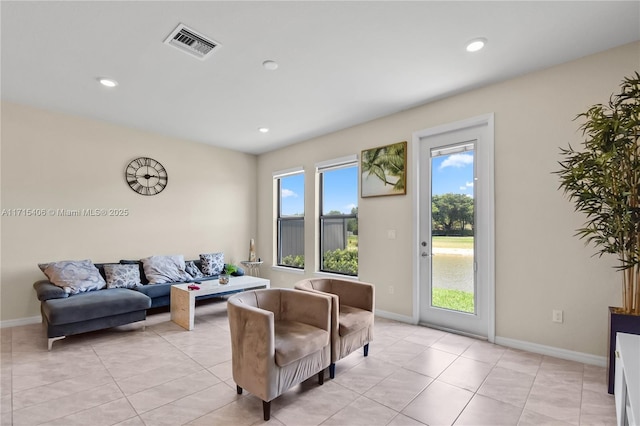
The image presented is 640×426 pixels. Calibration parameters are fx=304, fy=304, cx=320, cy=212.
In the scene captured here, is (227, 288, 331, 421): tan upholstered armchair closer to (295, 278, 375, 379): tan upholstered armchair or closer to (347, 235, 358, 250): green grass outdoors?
(295, 278, 375, 379): tan upholstered armchair

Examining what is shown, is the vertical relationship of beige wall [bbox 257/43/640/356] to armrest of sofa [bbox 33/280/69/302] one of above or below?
above

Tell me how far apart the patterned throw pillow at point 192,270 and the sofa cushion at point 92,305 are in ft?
3.85

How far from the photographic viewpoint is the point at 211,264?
5.04 metres

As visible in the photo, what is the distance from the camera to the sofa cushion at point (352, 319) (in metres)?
2.50

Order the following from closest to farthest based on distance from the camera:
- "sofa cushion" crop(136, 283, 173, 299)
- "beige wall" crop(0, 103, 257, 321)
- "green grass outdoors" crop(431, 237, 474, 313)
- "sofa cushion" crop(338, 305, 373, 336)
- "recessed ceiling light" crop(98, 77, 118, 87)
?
"sofa cushion" crop(338, 305, 373, 336) → "recessed ceiling light" crop(98, 77, 118, 87) → "green grass outdoors" crop(431, 237, 474, 313) → "beige wall" crop(0, 103, 257, 321) → "sofa cushion" crop(136, 283, 173, 299)

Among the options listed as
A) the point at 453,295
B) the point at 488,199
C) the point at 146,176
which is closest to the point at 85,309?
the point at 146,176

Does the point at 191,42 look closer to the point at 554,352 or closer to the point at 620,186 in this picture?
the point at 620,186

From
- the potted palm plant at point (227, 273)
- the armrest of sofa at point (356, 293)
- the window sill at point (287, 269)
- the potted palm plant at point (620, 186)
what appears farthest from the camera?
the window sill at point (287, 269)

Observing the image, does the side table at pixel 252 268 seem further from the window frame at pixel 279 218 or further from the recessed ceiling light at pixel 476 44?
the recessed ceiling light at pixel 476 44

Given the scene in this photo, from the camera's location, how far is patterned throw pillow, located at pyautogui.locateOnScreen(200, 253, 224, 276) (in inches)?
197

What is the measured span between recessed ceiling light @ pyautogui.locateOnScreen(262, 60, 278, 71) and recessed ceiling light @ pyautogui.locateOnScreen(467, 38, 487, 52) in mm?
1665

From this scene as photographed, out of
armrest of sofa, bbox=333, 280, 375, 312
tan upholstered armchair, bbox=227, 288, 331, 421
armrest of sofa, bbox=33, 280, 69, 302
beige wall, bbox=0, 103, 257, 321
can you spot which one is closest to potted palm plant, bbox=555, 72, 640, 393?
armrest of sofa, bbox=333, 280, 375, 312

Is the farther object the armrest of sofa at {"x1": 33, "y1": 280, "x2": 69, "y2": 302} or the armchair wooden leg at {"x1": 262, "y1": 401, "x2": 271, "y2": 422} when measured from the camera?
the armrest of sofa at {"x1": 33, "y1": 280, "x2": 69, "y2": 302}

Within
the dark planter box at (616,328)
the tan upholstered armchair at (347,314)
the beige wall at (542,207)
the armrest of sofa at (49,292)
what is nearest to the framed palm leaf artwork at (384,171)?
the beige wall at (542,207)
